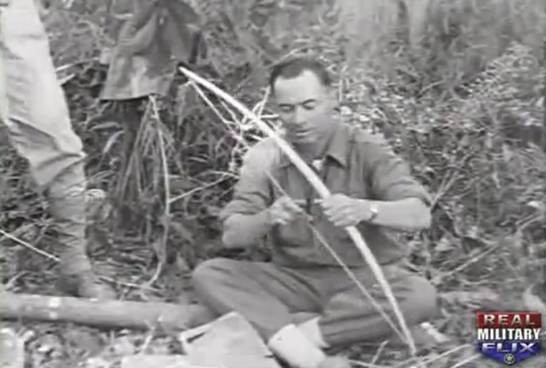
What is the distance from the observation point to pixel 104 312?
2.79 meters

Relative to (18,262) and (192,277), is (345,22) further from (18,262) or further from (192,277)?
(18,262)

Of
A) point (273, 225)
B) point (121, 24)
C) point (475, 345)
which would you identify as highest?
point (121, 24)

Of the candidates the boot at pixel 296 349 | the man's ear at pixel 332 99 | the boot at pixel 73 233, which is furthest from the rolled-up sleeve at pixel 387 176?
the boot at pixel 73 233

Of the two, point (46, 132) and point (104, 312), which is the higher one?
point (46, 132)

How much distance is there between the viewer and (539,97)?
2.92 metres

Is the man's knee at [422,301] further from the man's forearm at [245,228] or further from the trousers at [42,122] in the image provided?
the trousers at [42,122]

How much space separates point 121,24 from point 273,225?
20.6 inches

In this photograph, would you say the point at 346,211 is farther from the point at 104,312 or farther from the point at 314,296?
the point at 104,312

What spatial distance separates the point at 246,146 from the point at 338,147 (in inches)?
9.4

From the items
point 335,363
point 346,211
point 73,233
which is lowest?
point 335,363

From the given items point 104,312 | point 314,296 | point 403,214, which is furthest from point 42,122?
point 403,214

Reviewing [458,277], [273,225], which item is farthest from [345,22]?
[458,277]

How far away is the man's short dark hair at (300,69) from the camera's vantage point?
8.70 feet

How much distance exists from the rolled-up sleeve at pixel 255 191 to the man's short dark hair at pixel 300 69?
159 millimetres
